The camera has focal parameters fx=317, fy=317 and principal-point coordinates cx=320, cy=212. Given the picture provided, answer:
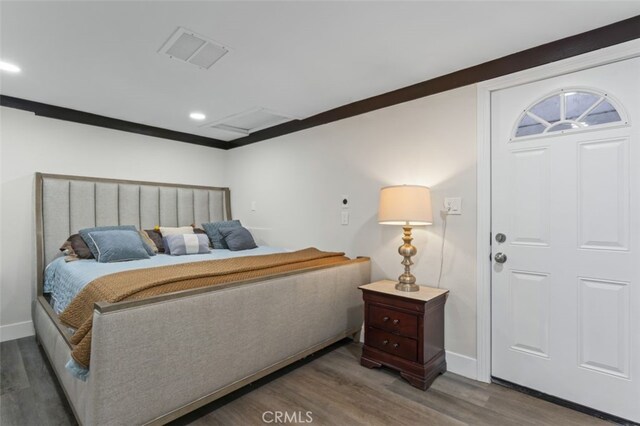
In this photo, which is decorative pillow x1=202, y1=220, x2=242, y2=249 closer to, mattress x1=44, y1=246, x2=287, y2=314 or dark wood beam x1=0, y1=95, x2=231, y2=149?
mattress x1=44, y1=246, x2=287, y2=314

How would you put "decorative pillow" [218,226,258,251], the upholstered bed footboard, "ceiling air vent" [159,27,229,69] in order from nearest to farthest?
1. the upholstered bed footboard
2. "ceiling air vent" [159,27,229,69]
3. "decorative pillow" [218,226,258,251]

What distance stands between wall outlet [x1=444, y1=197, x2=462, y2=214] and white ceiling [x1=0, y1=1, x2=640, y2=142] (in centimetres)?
97

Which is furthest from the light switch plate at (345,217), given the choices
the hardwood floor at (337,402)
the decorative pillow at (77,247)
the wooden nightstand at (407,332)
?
the decorative pillow at (77,247)

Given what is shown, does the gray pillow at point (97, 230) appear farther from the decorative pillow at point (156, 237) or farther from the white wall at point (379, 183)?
the white wall at point (379, 183)

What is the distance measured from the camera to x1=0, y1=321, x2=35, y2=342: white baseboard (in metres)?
2.86

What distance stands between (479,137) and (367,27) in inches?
43.7

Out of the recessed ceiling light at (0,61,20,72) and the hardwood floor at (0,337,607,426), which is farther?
the recessed ceiling light at (0,61,20,72)

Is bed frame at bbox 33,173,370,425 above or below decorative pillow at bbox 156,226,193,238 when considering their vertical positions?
below

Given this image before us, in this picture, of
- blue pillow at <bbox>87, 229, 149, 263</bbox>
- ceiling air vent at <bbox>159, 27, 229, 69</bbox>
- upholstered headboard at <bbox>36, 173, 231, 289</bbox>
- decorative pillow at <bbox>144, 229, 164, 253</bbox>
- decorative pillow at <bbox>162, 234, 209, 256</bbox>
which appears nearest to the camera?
ceiling air vent at <bbox>159, 27, 229, 69</bbox>

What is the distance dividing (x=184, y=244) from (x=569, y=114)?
10.9 ft

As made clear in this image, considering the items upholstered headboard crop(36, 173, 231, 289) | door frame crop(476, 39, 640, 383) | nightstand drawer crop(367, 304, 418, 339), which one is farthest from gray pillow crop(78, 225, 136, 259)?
door frame crop(476, 39, 640, 383)

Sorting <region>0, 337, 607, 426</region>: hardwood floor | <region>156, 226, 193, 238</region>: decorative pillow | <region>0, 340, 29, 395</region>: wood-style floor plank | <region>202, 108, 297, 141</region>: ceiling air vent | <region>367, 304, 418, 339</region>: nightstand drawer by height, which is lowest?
<region>0, 337, 607, 426</region>: hardwood floor

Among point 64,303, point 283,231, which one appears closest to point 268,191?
point 283,231

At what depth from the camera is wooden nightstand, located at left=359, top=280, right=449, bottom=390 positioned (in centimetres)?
215
